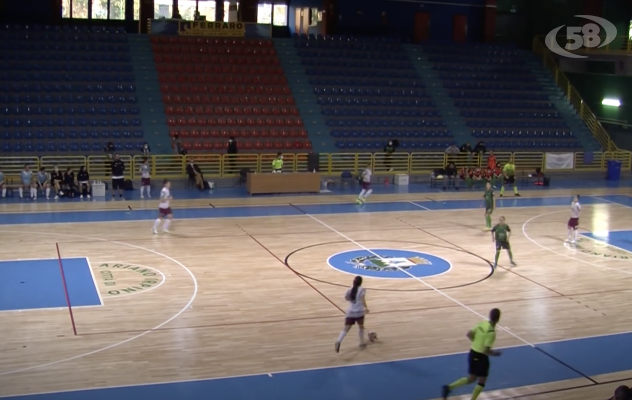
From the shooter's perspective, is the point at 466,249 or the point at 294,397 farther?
the point at 466,249

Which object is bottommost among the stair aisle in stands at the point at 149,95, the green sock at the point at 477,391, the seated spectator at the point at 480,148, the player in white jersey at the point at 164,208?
the green sock at the point at 477,391

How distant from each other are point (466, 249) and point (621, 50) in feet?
71.9

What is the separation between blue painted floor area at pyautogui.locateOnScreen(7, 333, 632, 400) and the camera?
12.5m

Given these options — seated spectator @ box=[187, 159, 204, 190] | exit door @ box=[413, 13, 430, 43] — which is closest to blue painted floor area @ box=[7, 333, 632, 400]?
seated spectator @ box=[187, 159, 204, 190]

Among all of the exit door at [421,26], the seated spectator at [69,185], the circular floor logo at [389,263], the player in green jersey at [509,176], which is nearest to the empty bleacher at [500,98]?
the exit door at [421,26]

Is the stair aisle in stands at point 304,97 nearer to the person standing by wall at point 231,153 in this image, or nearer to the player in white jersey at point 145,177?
the person standing by wall at point 231,153

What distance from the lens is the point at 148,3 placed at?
40.5m

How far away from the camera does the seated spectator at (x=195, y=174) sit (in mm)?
30953

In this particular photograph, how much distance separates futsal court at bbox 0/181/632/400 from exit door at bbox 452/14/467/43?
20154 mm

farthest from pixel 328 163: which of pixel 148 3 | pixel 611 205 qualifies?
pixel 148 3

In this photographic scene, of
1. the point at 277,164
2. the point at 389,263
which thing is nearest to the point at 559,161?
the point at 277,164

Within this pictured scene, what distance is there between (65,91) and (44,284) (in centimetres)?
1826

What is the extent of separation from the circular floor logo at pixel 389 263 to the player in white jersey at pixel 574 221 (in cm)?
426

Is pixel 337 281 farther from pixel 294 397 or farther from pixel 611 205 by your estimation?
pixel 611 205
